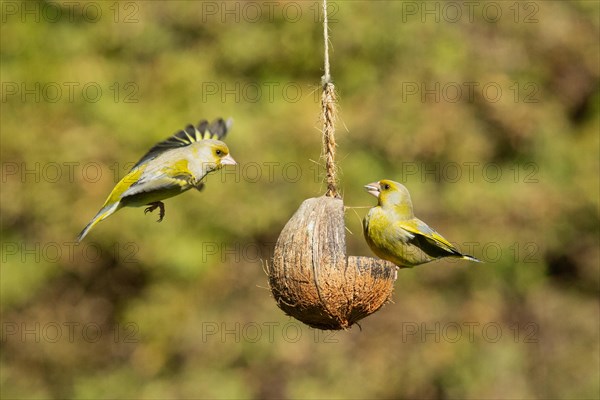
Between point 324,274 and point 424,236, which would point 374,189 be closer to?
point 424,236

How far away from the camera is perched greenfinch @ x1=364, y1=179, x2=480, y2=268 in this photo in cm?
619

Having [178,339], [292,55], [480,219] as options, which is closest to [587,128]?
[480,219]

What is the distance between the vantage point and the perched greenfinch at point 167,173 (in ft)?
19.2

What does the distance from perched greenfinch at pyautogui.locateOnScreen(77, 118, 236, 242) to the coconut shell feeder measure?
0.59 m

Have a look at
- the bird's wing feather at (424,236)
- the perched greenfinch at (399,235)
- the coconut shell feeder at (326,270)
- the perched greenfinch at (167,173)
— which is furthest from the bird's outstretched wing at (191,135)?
the bird's wing feather at (424,236)

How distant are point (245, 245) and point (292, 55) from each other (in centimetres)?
235

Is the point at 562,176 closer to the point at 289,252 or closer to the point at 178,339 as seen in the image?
the point at 178,339

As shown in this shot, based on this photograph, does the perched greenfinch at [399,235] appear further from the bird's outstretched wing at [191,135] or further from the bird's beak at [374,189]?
the bird's outstretched wing at [191,135]

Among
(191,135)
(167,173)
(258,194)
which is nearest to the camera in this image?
(167,173)

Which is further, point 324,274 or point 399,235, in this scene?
point 399,235

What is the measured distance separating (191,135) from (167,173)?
0.70 meters

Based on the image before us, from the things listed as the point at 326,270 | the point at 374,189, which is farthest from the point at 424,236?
the point at 326,270

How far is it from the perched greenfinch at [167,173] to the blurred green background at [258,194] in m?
5.27

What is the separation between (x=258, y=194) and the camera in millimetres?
11711
